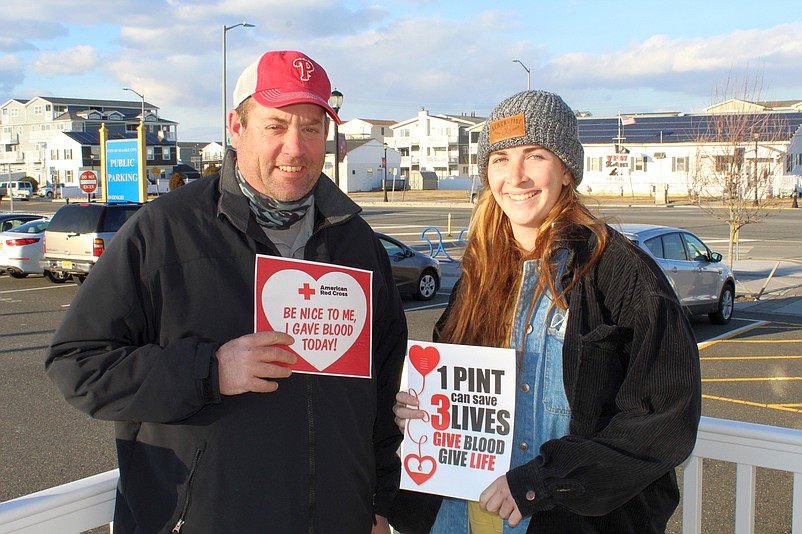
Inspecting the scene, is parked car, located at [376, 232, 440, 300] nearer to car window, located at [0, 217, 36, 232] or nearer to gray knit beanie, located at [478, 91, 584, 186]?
car window, located at [0, 217, 36, 232]

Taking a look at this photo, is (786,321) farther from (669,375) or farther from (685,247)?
(669,375)

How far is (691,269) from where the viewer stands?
465 inches

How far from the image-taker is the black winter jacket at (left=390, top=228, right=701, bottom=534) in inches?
75.9

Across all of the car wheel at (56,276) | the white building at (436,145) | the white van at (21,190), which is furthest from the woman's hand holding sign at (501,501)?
the white building at (436,145)

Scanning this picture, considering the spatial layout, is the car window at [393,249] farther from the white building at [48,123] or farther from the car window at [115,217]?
the white building at [48,123]

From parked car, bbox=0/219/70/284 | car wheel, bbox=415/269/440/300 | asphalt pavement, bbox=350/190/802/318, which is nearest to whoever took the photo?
asphalt pavement, bbox=350/190/802/318

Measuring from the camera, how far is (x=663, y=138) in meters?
62.8

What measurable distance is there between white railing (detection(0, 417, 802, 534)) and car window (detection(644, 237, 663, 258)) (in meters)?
9.10

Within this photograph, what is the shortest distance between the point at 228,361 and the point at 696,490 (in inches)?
73.8

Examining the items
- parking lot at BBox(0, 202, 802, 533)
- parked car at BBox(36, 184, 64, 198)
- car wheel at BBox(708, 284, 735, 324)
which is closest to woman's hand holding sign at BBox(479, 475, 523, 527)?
parking lot at BBox(0, 202, 802, 533)

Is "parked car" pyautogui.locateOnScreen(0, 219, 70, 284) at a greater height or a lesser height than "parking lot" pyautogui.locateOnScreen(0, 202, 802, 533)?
greater

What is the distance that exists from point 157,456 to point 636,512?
1.37m

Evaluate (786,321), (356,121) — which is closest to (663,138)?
(786,321)

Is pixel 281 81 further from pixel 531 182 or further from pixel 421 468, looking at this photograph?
pixel 421 468
